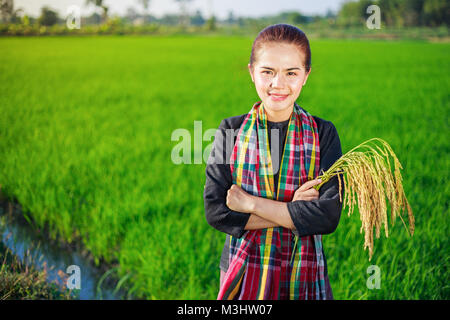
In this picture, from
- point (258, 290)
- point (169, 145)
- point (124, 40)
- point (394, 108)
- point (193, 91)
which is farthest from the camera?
point (124, 40)

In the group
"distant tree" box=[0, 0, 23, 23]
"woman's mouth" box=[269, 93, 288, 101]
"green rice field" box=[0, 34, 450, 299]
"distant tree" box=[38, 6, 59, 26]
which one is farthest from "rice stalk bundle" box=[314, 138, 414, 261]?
"distant tree" box=[38, 6, 59, 26]

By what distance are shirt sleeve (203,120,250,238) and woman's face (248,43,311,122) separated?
0.18 m

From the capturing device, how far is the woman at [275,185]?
1042 millimetres

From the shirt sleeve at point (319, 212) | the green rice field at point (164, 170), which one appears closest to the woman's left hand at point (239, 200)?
the shirt sleeve at point (319, 212)

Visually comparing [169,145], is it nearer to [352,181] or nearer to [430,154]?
[430,154]

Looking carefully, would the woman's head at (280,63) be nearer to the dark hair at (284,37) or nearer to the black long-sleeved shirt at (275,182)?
the dark hair at (284,37)

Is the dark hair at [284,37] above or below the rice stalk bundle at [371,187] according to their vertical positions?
above

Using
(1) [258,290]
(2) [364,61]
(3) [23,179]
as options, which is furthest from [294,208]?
(2) [364,61]

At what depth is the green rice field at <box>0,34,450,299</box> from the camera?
6.78 feet

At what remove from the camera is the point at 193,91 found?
271 inches

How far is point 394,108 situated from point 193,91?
11.5 feet

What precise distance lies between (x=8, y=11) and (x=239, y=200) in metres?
2.48

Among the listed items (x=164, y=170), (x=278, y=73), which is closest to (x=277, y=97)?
(x=278, y=73)

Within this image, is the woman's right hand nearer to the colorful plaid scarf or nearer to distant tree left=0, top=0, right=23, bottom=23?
the colorful plaid scarf
